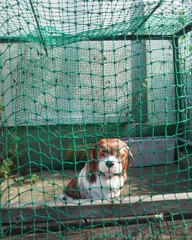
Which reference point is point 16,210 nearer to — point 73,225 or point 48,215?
point 48,215

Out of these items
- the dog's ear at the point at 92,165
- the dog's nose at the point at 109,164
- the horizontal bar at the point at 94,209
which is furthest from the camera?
the dog's ear at the point at 92,165

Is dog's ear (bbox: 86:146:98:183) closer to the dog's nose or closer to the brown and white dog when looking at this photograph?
the brown and white dog

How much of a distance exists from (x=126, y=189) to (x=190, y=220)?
1469 mm

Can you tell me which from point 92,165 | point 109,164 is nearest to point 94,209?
point 109,164

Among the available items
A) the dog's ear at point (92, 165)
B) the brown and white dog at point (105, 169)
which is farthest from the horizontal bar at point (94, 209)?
the dog's ear at point (92, 165)

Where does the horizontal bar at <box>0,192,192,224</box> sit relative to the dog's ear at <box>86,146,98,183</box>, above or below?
below

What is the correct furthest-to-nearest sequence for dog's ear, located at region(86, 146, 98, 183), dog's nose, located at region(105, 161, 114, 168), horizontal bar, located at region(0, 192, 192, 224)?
1. dog's ear, located at region(86, 146, 98, 183)
2. dog's nose, located at region(105, 161, 114, 168)
3. horizontal bar, located at region(0, 192, 192, 224)

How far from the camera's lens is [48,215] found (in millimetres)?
1730

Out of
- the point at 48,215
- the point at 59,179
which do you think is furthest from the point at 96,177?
the point at 59,179

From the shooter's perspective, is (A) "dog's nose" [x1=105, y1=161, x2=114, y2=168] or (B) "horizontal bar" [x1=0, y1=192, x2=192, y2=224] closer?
(B) "horizontal bar" [x1=0, y1=192, x2=192, y2=224]

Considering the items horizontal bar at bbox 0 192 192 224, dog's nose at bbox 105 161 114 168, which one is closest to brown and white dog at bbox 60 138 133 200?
dog's nose at bbox 105 161 114 168

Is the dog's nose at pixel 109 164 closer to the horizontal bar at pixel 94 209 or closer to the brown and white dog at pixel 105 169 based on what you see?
the brown and white dog at pixel 105 169

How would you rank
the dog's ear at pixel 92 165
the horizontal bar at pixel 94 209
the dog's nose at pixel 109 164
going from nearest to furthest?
the horizontal bar at pixel 94 209
the dog's nose at pixel 109 164
the dog's ear at pixel 92 165

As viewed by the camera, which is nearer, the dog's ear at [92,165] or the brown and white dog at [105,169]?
the brown and white dog at [105,169]
